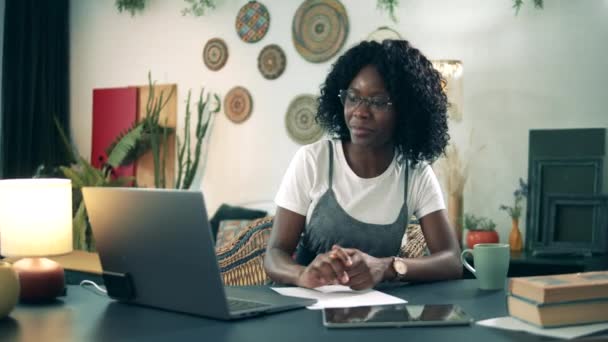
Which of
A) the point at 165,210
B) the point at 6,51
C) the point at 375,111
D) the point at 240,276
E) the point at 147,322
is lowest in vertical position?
the point at 240,276

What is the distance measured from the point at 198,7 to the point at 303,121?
3.89ft

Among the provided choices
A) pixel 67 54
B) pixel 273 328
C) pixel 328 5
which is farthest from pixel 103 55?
pixel 273 328

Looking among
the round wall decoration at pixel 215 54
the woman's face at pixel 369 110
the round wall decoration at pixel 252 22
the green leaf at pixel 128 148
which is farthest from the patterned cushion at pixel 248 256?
the green leaf at pixel 128 148

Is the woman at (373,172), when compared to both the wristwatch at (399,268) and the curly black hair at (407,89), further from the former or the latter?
the wristwatch at (399,268)

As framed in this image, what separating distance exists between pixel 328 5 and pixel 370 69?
2.52 meters

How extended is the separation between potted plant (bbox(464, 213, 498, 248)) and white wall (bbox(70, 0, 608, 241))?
8 centimetres

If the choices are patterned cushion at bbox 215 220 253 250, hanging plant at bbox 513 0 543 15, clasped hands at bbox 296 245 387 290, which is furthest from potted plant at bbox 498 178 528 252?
clasped hands at bbox 296 245 387 290

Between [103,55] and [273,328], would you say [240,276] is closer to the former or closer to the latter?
[273,328]

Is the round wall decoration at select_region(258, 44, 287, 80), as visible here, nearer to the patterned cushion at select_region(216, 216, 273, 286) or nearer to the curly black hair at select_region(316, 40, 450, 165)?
the patterned cushion at select_region(216, 216, 273, 286)

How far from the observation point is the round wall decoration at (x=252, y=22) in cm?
478

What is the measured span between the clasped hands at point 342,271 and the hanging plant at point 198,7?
371 cm

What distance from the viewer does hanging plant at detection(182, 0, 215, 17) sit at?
197 inches

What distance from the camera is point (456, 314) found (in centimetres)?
127

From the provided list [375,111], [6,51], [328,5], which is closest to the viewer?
[375,111]
